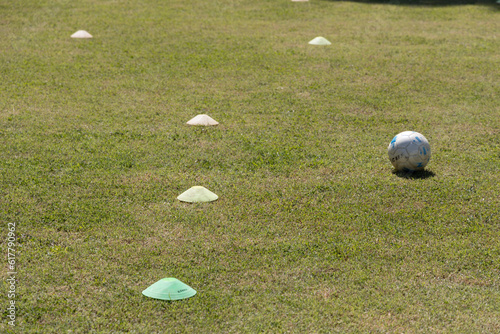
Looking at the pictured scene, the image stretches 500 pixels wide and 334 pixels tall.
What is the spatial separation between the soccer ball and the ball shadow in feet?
0.22

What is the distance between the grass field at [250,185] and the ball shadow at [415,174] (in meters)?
0.03

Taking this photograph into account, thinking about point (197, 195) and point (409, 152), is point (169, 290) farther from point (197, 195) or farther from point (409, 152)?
point (409, 152)

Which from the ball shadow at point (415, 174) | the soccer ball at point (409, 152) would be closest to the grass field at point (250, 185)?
the ball shadow at point (415, 174)

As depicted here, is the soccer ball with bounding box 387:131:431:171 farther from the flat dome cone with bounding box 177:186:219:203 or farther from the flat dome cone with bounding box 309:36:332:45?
the flat dome cone with bounding box 309:36:332:45

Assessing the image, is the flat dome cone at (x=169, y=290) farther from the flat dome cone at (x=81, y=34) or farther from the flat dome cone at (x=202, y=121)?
the flat dome cone at (x=81, y=34)

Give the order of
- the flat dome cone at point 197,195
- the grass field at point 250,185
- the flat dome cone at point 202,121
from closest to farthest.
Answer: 1. the grass field at point 250,185
2. the flat dome cone at point 197,195
3. the flat dome cone at point 202,121

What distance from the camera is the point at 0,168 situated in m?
6.55

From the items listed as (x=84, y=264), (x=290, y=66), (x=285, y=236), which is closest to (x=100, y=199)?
(x=84, y=264)

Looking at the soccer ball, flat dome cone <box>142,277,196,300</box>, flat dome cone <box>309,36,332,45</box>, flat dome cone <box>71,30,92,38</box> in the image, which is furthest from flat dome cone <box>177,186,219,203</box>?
flat dome cone <box>71,30,92,38</box>

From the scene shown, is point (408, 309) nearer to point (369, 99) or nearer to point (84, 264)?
point (84, 264)

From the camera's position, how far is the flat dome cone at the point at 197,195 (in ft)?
19.4

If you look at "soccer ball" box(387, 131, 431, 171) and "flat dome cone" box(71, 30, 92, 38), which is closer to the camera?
"soccer ball" box(387, 131, 431, 171)

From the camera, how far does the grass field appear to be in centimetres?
427

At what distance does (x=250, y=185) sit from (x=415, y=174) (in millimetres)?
2014
